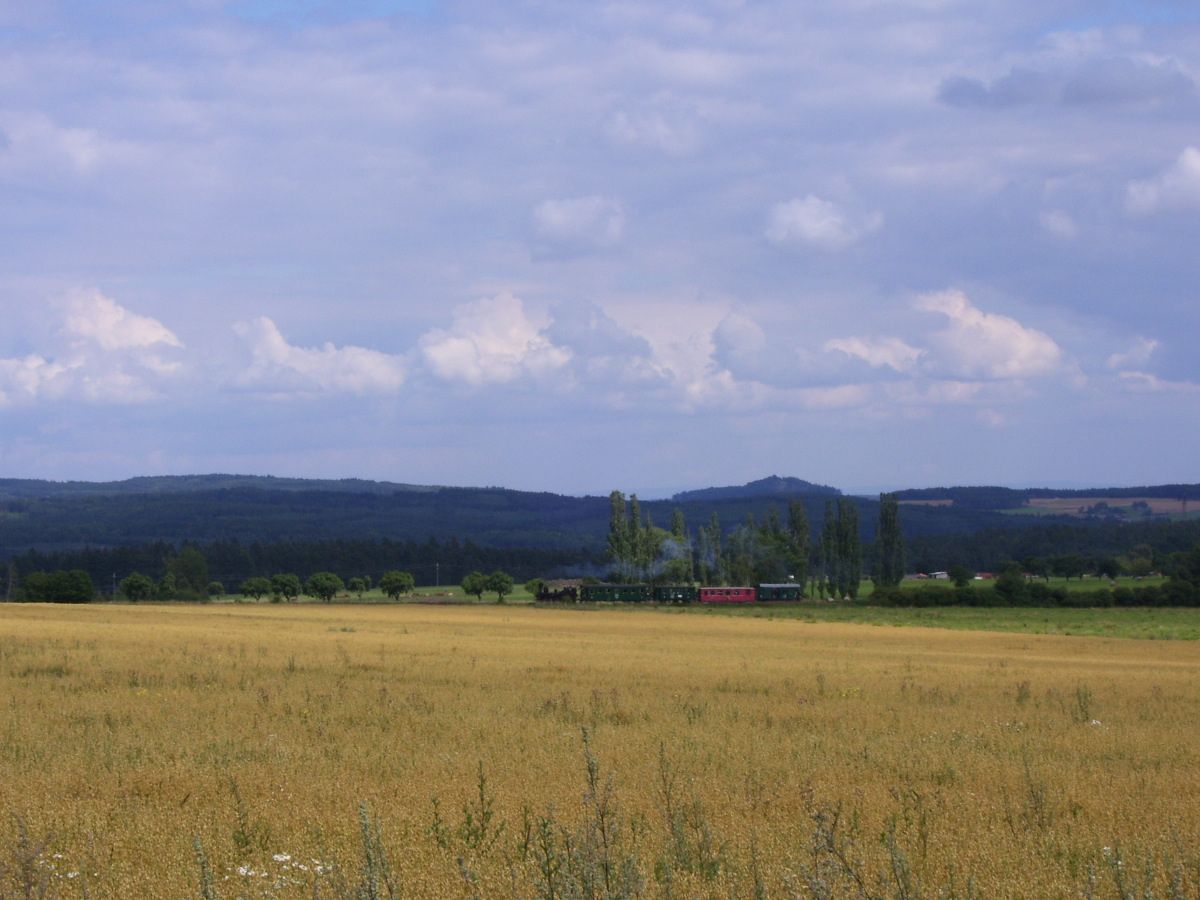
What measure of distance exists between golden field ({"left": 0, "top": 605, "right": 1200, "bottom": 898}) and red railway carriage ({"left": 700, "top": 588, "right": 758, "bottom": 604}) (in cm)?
9211

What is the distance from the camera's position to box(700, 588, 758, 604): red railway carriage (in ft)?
397

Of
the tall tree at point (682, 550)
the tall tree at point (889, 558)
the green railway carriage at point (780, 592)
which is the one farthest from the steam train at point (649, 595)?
the tall tree at point (889, 558)

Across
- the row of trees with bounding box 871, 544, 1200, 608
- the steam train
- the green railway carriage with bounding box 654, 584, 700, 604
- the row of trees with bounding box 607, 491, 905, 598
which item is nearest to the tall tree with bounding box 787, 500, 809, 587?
the row of trees with bounding box 607, 491, 905, 598

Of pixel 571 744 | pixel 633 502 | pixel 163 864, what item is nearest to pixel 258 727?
pixel 571 744

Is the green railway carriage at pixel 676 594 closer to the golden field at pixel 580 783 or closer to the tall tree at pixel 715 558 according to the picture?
the tall tree at pixel 715 558

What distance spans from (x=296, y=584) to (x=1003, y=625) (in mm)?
97107

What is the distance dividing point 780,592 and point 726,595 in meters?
8.64

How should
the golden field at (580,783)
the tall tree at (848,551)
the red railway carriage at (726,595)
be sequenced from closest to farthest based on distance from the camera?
the golden field at (580,783) → the red railway carriage at (726,595) → the tall tree at (848,551)

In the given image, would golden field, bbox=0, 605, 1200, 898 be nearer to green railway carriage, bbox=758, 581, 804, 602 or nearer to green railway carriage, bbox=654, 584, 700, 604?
green railway carriage, bbox=654, 584, 700, 604

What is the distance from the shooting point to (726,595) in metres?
122

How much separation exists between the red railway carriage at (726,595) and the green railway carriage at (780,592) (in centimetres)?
253

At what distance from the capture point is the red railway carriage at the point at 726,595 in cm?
12105

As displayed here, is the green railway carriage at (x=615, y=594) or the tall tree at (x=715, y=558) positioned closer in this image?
the green railway carriage at (x=615, y=594)

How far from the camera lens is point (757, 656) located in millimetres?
39594
